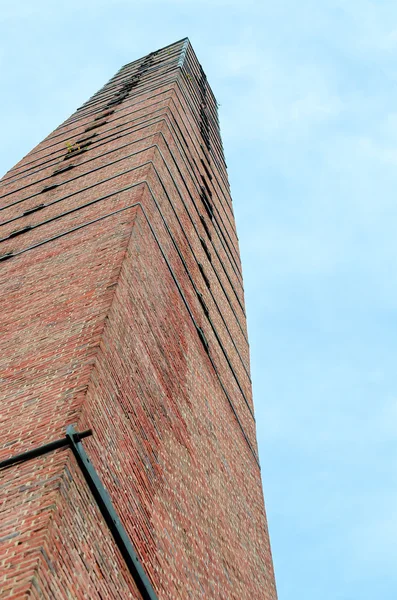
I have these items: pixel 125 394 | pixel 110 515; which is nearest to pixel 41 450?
pixel 110 515

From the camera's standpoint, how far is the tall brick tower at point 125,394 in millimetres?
4719

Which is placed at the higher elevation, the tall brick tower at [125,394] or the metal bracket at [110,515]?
the tall brick tower at [125,394]

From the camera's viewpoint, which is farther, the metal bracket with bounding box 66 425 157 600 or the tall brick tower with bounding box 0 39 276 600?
the metal bracket with bounding box 66 425 157 600

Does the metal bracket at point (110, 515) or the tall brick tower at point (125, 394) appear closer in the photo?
the tall brick tower at point (125, 394)

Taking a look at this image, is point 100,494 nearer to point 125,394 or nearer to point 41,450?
point 41,450

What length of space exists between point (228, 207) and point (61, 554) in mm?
16049

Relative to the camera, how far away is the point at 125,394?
20.6 feet

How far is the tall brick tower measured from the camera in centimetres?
472

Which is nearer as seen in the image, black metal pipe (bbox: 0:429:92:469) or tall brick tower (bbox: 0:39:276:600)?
tall brick tower (bbox: 0:39:276:600)

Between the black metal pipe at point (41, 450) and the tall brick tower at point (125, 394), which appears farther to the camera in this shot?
the black metal pipe at point (41, 450)

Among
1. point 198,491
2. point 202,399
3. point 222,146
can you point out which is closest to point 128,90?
point 222,146

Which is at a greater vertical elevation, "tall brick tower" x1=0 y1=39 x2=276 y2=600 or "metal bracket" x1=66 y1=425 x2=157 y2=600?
"tall brick tower" x1=0 y1=39 x2=276 y2=600

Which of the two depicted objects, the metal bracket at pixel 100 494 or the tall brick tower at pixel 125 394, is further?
the metal bracket at pixel 100 494

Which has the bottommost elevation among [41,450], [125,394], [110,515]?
[110,515]
